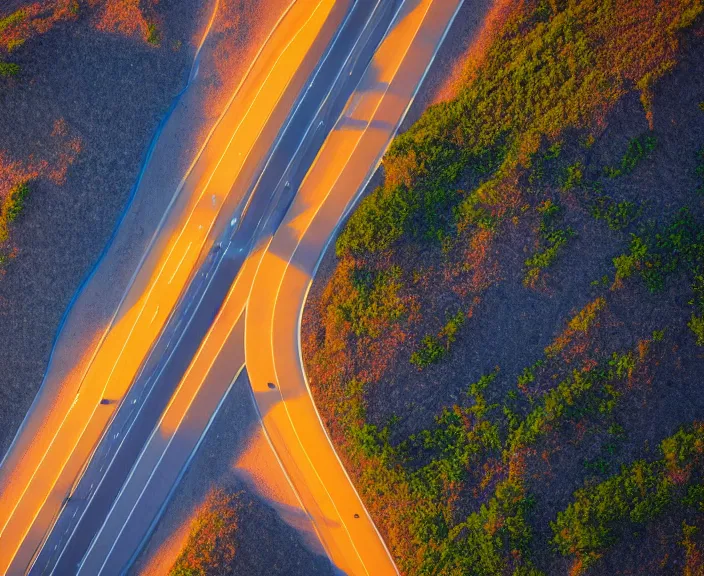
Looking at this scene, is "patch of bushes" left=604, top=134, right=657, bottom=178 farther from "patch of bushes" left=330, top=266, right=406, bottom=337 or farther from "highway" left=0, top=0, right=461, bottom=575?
"patch of bushes" left=330, top=266, right=406, bottom=337

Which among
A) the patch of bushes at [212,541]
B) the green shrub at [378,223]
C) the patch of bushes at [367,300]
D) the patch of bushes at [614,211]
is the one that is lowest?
the patch of bushes at [212,541]

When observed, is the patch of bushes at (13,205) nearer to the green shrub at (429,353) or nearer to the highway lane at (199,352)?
the highway lane at (199,352)

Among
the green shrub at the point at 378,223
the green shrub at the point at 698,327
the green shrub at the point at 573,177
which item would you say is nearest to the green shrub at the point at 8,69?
the green shrub at the point at 378,223

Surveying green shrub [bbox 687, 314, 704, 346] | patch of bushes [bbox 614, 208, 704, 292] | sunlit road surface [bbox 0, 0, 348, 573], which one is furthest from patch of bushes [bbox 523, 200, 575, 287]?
sunlit road surface [bbox 0, 0, 348, 573]

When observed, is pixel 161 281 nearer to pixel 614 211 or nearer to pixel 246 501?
pixel 246 501

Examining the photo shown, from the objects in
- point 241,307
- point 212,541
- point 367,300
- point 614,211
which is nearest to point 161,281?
point 241,307
